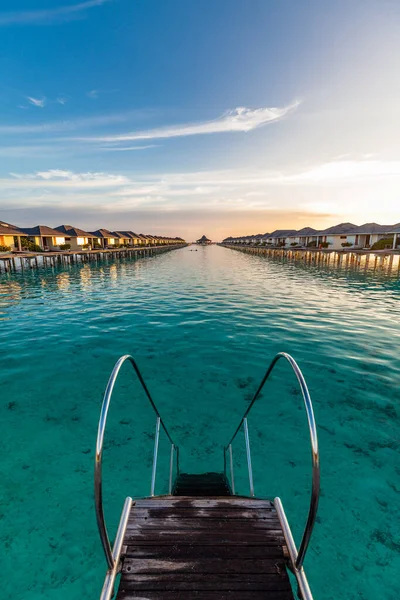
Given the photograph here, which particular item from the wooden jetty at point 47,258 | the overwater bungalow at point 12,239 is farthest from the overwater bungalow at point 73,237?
the overwater bungalow at point 12,239

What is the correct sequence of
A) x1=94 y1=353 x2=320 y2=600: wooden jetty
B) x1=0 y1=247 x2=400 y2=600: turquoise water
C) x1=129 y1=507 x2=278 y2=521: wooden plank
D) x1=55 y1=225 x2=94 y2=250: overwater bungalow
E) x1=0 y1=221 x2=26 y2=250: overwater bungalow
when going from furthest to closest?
x1=55 y1=225 x2=94 y2=250: overwater bungalow, x1=0 y1=221 x2=26 y2=250: overwater bungalow, x1=0 y1=247 x2=400 y2=600: turquoise water, x1=129 y1=507 x2=278 y2=521: wooden plank, x1=94 y1=353 x2=320 y2=600: wooden jetty

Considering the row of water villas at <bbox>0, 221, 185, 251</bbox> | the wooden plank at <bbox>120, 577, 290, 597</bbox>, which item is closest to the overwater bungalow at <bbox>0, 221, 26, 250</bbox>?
the row of water villas at <bbox>0, 221, 185, 251</bbox>

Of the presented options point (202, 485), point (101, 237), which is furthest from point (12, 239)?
point (202, 485)

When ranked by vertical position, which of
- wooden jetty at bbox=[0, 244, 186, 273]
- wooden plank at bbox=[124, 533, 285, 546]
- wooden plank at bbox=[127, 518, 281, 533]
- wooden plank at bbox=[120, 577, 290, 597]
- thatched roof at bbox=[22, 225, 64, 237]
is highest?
thatched roof at bbox=[22, 225, 64, 237]

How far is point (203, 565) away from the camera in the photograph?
8.38 ft

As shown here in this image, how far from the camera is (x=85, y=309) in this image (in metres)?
16.7

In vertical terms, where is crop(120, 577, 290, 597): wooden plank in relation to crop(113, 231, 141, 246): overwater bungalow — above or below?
below

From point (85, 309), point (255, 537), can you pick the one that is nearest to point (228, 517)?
point (255, 537)

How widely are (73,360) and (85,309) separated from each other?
7.19 metres

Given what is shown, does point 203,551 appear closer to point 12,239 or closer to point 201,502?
point 201,502

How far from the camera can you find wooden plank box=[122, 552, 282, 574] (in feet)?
8.22

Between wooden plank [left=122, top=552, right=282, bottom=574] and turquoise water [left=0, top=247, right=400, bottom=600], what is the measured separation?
1878 millimetres

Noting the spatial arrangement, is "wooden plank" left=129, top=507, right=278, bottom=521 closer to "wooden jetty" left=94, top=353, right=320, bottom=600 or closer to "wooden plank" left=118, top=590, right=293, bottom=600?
"wooden jetty" left=94, top=353, right=320, bottom=600

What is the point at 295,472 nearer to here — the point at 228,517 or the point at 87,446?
the point at 228,517
